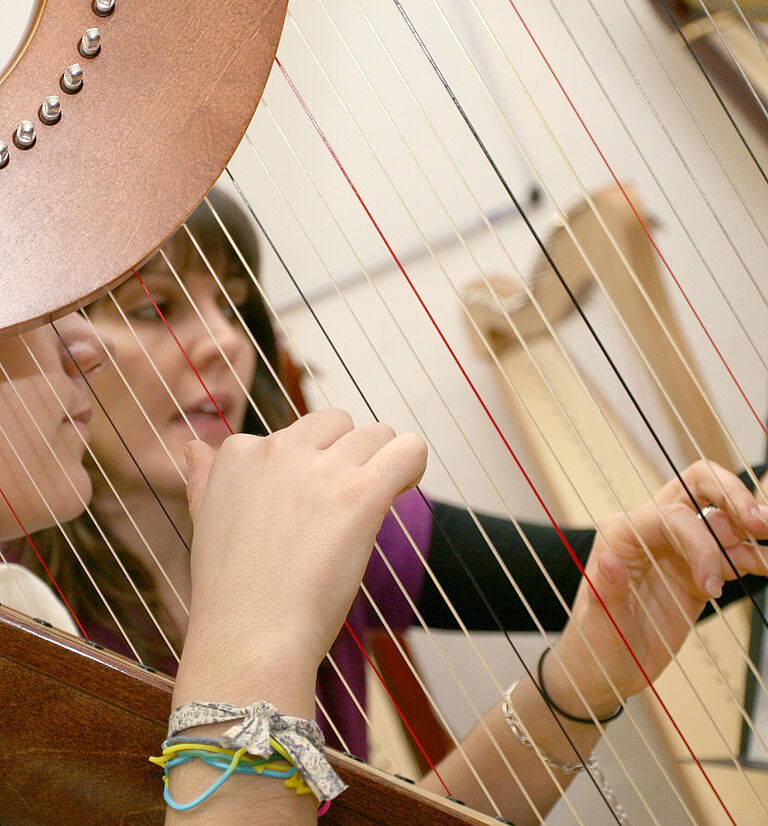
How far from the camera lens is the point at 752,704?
3.22 feet

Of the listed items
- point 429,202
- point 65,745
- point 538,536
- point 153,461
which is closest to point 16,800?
point 65,745

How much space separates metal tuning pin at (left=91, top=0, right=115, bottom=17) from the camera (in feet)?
2.02

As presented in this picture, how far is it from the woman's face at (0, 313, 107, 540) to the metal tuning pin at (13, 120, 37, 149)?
18 cm

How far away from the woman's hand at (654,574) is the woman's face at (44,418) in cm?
52

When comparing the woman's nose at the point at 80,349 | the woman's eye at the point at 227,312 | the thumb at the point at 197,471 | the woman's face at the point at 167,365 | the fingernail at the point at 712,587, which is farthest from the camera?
the woman's eye at the point at 227,312

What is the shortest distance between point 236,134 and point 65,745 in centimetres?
50

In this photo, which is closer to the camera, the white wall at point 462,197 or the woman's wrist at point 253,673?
the woman's wrist at point 253,673

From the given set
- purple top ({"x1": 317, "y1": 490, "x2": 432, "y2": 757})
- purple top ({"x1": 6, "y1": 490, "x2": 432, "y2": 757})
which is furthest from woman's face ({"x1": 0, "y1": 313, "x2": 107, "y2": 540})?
purple top ({"x1": 317, "y1": 490, "x2": 432, "y2": 757})

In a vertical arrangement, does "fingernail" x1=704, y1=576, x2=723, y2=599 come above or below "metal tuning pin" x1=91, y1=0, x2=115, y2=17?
below

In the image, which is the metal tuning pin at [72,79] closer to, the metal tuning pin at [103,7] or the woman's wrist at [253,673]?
the metal tuning pin at [103,7]

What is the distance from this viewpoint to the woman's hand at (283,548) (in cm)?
45

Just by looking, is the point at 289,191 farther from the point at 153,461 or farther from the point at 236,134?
the point at 236,134

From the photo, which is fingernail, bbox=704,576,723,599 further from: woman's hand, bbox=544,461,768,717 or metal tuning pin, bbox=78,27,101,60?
metal tuning pin, bbox=78,27,101,60

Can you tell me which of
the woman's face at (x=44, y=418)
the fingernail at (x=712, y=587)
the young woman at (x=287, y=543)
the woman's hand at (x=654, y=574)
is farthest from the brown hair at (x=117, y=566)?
the fingernail at (x=712, y=587)
